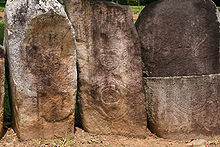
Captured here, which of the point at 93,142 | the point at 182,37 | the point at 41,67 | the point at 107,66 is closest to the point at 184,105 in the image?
the point at 182,37

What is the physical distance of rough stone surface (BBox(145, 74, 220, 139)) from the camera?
2.96m

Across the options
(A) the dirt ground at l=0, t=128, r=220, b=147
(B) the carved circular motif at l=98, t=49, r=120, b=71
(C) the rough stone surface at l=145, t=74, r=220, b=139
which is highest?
(B) the carved circular motif at l=98, t=49, r=120, b=71

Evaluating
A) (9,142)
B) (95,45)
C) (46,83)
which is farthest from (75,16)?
→ (9,142)

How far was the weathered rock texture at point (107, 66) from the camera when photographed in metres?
2.86

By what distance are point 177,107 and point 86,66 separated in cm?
101

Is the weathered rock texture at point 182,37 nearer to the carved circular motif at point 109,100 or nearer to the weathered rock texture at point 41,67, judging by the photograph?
the carved circular motif at point 109,100

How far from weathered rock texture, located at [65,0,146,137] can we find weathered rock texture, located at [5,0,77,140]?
0.19 metres

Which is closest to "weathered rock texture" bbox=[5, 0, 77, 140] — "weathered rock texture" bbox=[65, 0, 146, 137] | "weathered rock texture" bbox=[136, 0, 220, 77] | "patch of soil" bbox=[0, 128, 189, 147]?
"patch of soil" bbox=[0, 128, 189, 147]

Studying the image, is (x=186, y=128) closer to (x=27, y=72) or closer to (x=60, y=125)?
(x=60, y=125)

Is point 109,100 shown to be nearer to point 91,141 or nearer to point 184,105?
point 91,141

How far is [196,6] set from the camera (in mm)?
2965

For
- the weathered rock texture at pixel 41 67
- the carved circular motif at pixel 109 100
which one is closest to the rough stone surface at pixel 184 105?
the carved circular motif at pixel 109 100

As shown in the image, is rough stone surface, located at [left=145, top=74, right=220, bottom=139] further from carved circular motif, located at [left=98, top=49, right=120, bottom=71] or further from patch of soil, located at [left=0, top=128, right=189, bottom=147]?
carved circular motif, located at [left=98, top=49, right=120, bottom=71]

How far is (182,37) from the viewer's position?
294 centimetres
